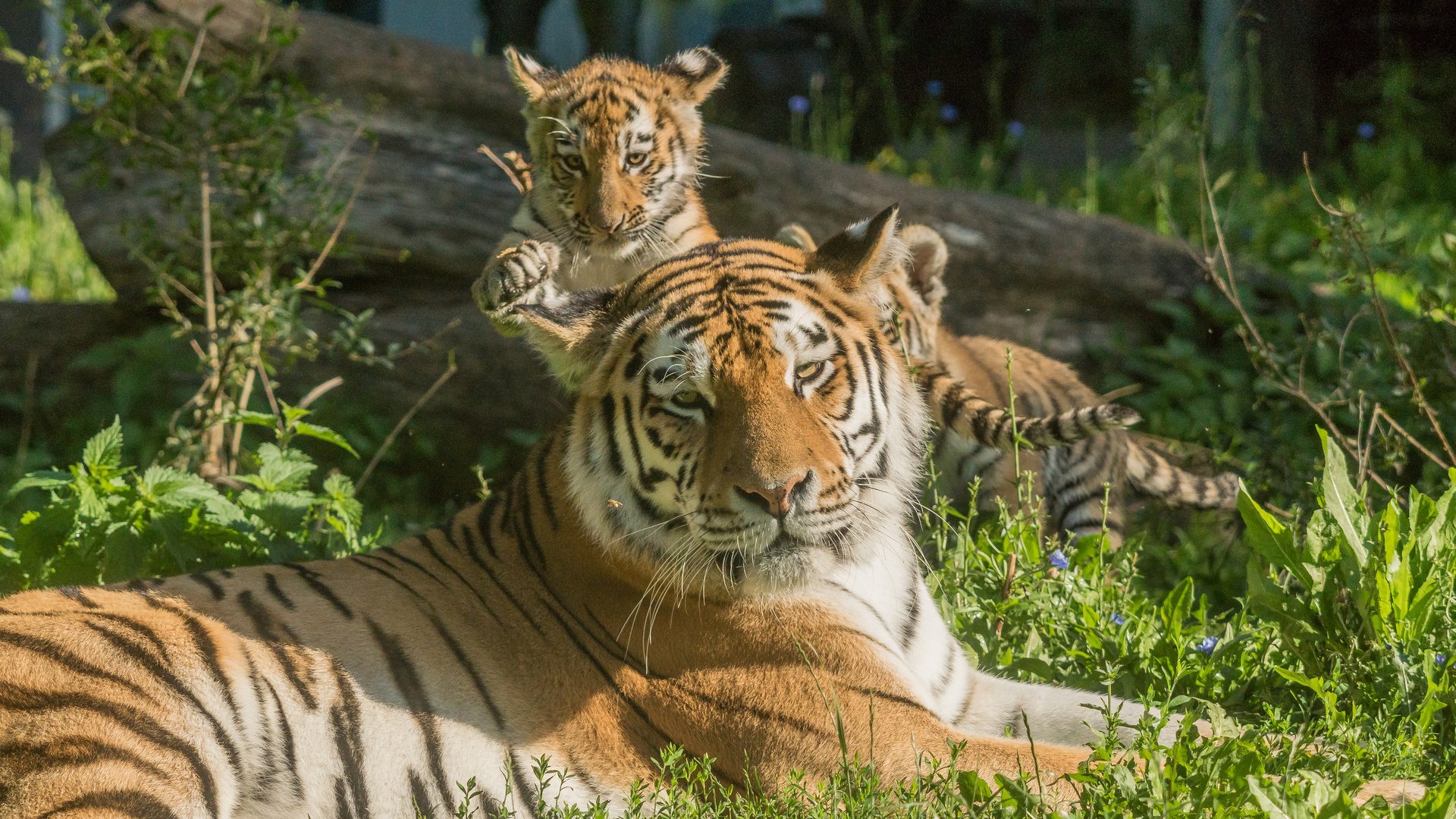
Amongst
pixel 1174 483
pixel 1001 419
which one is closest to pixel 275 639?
pixel 1001 419

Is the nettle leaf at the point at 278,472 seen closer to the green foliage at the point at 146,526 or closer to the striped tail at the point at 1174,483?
the green foliage at the point at 146,526

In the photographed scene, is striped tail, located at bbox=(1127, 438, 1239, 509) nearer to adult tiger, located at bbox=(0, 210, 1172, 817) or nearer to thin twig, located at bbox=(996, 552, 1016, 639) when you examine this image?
thin twig, located at bbox=(996, 552, 1016, 639)

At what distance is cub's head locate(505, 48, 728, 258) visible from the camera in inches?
137

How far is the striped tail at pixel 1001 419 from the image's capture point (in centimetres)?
248

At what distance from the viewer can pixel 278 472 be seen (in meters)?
3.32

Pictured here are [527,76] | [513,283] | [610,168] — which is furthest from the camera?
[527,76]

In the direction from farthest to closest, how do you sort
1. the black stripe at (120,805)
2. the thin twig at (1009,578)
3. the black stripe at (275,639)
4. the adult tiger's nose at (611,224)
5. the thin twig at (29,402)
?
1. the thin twig at (29,402)
2. the adult tiger's nose at (611,224)
3. the thin twig at (1009,578)
4. the black stripe at (275,639)
5. the black stripe at (120,805)

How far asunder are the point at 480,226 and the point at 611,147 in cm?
181

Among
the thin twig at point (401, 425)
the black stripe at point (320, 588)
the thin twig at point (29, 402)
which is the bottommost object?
the thin twig at point (29, 402)

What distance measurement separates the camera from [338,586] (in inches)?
97.0

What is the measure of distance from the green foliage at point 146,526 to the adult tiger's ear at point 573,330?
110 centimetres

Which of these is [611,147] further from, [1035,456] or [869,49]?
[869,49]

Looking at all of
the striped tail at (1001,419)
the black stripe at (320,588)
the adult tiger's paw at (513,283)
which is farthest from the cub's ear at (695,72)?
the black stripe at (320,588)

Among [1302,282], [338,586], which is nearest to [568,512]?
[338,586]
